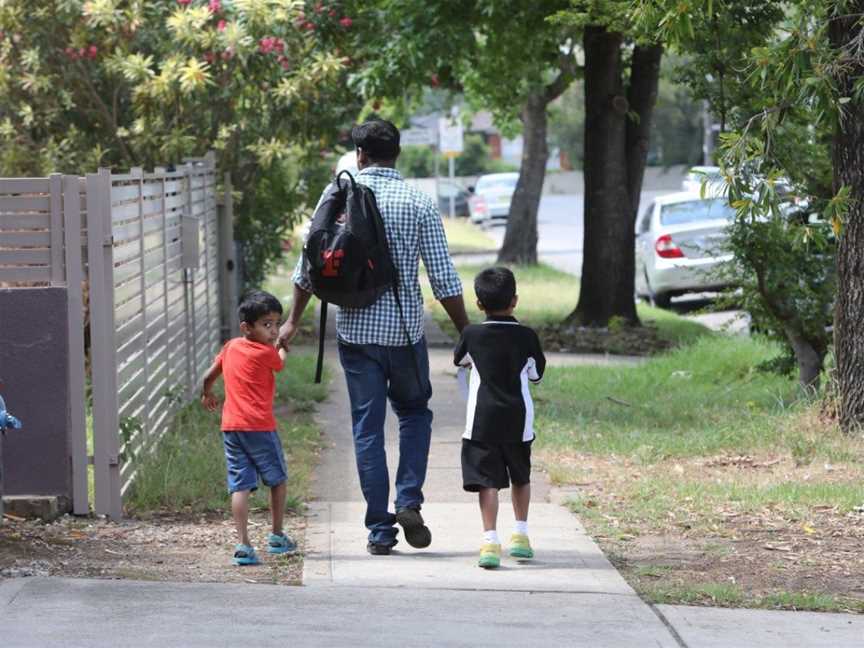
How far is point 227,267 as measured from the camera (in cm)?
1420

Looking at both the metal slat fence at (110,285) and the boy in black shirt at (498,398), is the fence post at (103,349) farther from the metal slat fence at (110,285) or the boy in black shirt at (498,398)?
the boy in black shirt at (498,398)

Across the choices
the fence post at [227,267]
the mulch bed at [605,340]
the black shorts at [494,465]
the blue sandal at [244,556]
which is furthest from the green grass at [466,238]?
the blue sandal at [244,556]

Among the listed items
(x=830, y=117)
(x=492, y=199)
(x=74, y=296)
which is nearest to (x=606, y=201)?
(x=830, y=117)

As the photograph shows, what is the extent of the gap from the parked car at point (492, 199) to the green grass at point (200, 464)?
113 ft

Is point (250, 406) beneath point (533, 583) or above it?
above

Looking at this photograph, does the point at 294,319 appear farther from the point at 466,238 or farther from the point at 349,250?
the point at 466,238

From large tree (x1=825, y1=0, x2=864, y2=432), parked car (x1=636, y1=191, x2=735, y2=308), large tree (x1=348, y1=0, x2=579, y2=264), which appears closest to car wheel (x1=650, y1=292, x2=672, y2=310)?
parked car (x1=636, y1=191, x2=735, y2=308)

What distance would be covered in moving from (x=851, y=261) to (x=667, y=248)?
1165cm

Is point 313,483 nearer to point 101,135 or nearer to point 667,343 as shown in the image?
point 101,135

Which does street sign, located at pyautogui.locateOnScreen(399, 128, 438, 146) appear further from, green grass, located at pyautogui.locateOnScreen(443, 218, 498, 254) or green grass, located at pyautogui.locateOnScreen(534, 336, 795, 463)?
green grass, located at pyautogui.locateOnScreen(534, 336, 795, 463)

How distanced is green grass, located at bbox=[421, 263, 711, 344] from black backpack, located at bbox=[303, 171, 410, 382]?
10658 mm

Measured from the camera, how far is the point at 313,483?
8719 mm

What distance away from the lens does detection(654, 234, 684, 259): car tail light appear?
20859 mm

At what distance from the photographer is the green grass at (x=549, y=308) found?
59.3 ft
